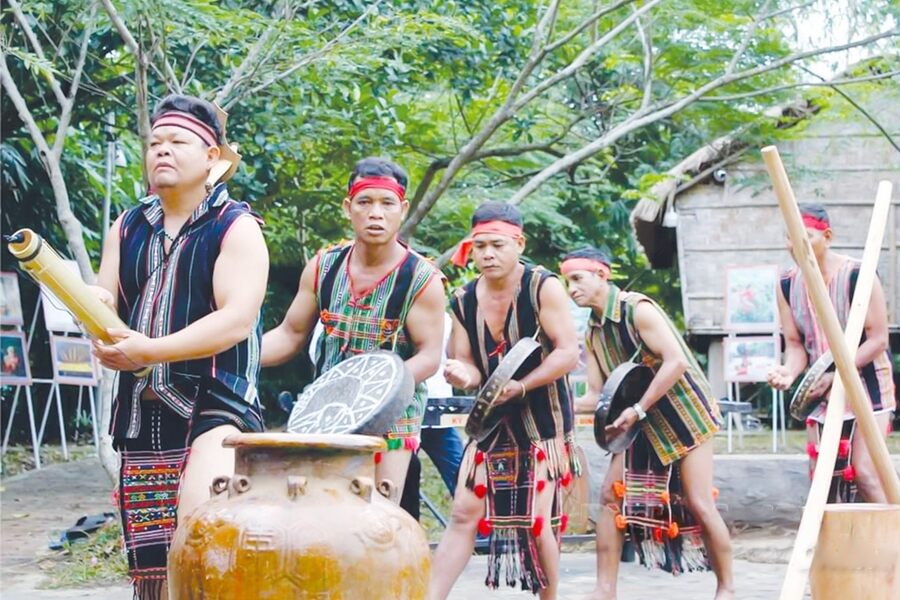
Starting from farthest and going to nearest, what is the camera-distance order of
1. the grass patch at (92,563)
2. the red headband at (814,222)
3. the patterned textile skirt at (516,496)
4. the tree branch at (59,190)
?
the tree branch at (59,190), the grass patch at (92,563), the red headband at (814,222), the patterned textile skirt at (516,496)

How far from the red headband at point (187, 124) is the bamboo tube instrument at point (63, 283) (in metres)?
A: 0.70

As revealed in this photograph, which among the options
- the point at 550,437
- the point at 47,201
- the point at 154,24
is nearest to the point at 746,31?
the point at 154,24

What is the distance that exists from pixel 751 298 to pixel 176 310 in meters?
11.8

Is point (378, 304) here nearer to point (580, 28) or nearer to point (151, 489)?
point (151, 489)

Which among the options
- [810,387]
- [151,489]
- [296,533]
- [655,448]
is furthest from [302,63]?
[296,533]

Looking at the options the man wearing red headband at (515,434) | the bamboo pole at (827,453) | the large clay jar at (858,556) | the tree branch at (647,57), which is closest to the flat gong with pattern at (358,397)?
the man wearing red headband at (515,434)

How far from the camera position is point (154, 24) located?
28.9 feet

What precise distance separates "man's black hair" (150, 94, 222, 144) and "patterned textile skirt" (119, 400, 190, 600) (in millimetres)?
916

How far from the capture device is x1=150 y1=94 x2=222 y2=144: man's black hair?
15.7 ft

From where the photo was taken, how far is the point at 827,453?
17.2 ft

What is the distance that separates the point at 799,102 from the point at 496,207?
8268mm

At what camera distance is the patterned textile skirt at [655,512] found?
741 centimetres

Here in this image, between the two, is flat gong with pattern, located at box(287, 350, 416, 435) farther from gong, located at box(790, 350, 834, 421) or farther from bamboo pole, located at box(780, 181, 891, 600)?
gong, located at box(790, 350, 834, 421)

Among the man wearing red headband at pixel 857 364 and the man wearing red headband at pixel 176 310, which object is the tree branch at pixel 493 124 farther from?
the man wearing red headband at pixel 176 310
